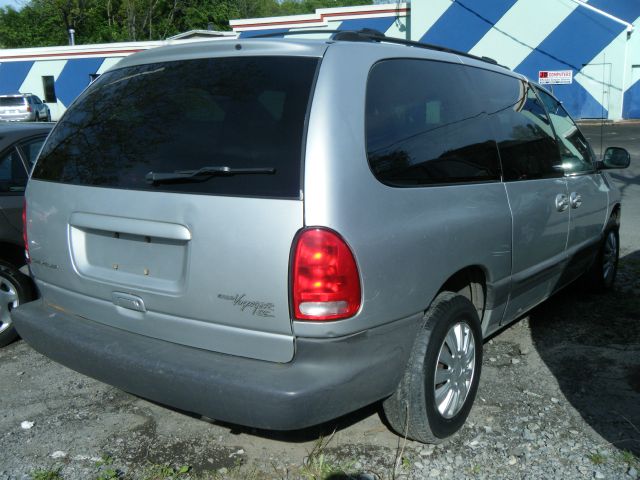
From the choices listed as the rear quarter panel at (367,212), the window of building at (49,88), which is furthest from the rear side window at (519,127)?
the window of building at (49,88)

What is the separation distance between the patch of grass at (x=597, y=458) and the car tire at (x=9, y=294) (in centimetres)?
376

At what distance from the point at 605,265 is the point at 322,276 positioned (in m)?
3.91

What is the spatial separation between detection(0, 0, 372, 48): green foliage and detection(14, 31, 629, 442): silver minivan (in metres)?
49.9

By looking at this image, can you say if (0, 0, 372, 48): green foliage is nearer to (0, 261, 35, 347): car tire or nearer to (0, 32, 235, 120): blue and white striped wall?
(0, 32, 235, 120): blue and white striped wall

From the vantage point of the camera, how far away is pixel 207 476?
9.68 ft

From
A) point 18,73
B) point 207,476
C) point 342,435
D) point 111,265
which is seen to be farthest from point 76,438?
point 18,73

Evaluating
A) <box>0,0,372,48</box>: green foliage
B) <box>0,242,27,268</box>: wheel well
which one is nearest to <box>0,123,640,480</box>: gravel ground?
<box>0,242,27,268</box>: wheel well

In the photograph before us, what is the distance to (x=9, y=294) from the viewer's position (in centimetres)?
454

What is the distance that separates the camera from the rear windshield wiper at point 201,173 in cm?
250

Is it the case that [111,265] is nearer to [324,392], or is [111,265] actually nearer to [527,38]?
[324,392]

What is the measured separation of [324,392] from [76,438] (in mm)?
1600

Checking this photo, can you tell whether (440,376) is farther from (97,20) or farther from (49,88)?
(97,20)

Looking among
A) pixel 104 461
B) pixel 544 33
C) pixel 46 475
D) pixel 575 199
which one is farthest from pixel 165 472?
pixel 544 33

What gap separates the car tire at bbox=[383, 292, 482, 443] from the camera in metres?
2.90
